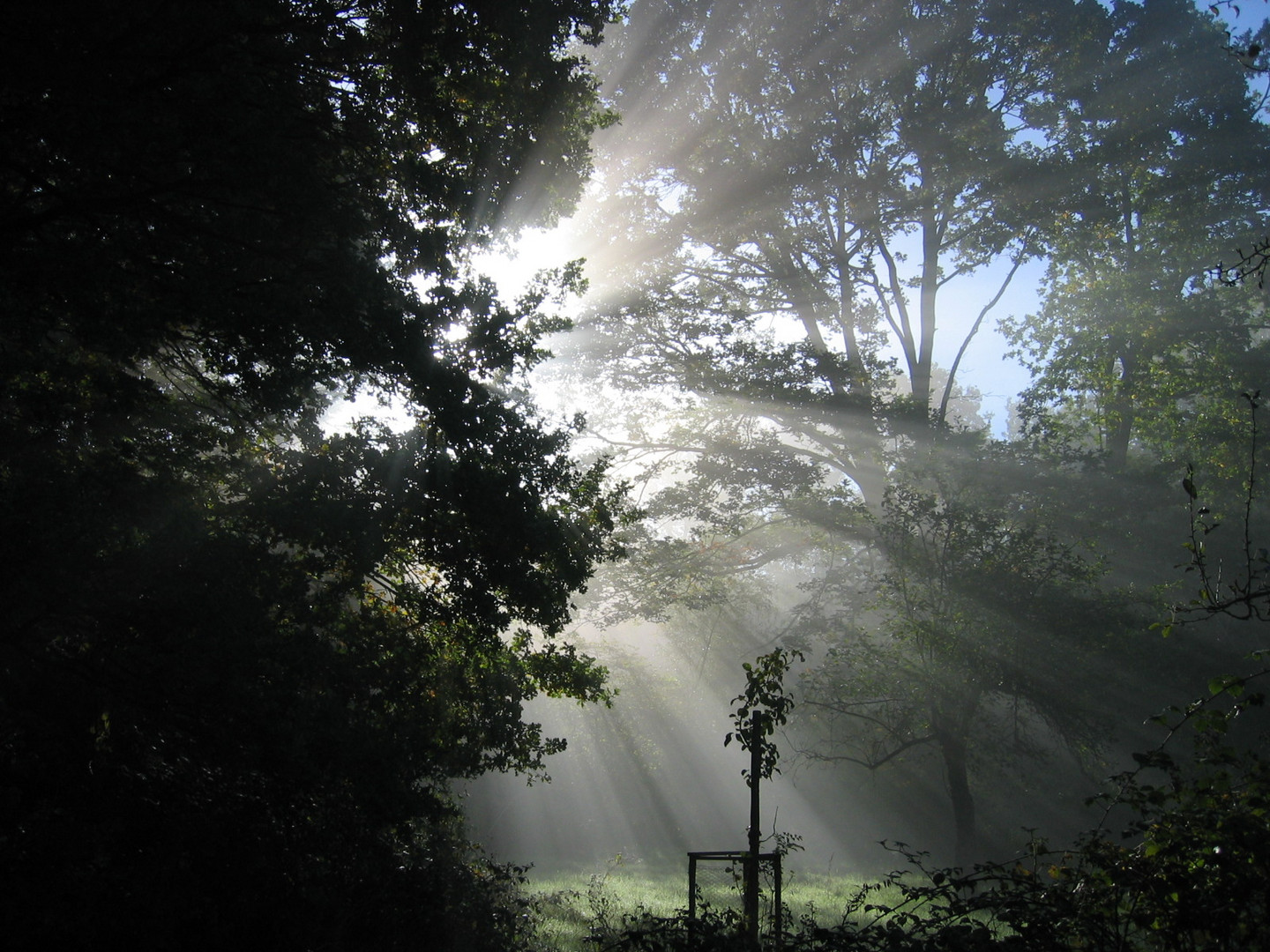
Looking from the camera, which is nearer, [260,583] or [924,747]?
[260,583]

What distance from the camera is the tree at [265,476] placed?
5.68 m

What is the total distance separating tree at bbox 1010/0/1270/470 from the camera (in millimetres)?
16516

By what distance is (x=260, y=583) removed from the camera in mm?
6570

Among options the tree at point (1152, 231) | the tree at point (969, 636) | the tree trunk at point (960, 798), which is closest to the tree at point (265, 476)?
the tree at point (969, 636)

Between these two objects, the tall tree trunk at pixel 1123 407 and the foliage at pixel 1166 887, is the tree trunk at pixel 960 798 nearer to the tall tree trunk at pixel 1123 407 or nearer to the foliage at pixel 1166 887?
the tall tree trunk at pixel 1123 407

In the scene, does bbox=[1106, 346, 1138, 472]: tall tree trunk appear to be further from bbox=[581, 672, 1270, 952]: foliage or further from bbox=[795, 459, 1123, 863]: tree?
bbox=[581, 672, 1270, 952]: foliage

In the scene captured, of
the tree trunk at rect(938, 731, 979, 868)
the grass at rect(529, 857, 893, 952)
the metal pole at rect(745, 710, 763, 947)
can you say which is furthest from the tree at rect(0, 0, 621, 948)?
the tree trunk at rect(938, 731, 979, 868)

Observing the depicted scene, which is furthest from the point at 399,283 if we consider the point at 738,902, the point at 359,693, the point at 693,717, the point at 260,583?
the point at 693,717

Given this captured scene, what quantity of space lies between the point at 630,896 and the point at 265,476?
10.7 m

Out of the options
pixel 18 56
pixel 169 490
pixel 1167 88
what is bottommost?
pixel 169 490

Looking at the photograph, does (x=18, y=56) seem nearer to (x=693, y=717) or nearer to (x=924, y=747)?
(x=924, y=747)

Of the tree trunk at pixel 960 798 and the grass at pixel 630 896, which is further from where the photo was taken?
the tree trunk at pixel 960 798

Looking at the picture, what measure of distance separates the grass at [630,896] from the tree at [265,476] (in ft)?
6.70

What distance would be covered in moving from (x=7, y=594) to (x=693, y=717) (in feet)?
85.1
